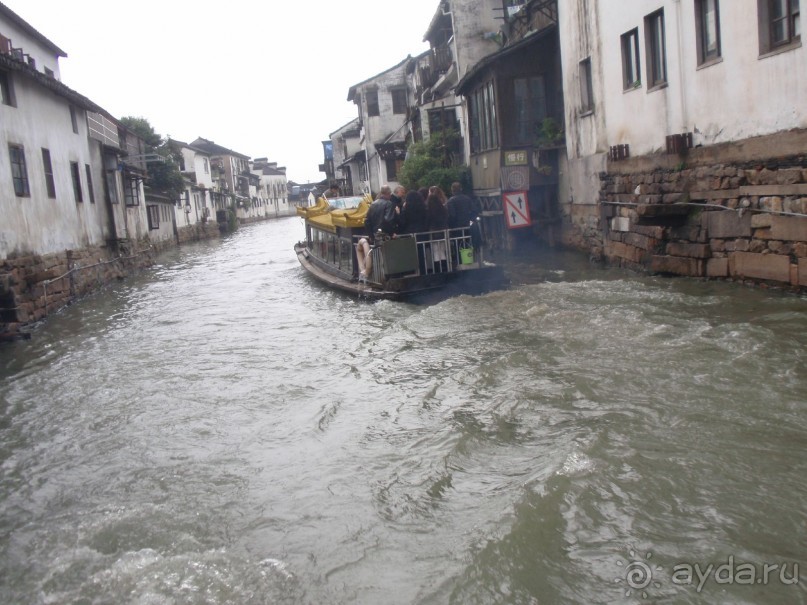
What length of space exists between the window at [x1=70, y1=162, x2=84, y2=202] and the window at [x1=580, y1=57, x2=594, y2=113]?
1403cm

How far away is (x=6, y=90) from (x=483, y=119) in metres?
11.7

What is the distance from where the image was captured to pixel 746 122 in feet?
32.4

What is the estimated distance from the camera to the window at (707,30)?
422 inches

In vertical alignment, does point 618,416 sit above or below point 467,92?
below

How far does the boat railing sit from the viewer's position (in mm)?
13148

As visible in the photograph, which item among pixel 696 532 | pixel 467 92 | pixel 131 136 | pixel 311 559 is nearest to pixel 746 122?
pixel 696 532

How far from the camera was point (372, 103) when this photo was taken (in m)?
46.9

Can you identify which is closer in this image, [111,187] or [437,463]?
[437,463]

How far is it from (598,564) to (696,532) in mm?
642

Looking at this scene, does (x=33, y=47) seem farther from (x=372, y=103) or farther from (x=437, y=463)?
(x=437, y=463)

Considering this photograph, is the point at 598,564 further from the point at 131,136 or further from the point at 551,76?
the point at 131,136

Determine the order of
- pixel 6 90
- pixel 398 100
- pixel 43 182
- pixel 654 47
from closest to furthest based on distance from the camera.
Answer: pixel 654 47 → pixel 6 90 → pixel 43 182 → pixel 398 100

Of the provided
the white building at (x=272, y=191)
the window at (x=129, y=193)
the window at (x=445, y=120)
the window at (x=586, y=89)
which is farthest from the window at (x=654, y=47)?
the white building at (x=272, y=191)

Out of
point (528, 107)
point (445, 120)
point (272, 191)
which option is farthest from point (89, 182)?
point (272, 191)
